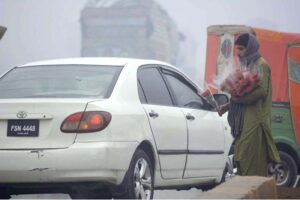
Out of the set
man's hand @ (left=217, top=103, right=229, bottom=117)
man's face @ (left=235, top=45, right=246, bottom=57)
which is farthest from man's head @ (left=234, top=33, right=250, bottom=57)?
man's hand @ (left=217, top=103, right=229, bottom=117)

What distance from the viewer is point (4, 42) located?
29922 mm

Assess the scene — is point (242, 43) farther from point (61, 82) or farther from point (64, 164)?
point (64, 164)

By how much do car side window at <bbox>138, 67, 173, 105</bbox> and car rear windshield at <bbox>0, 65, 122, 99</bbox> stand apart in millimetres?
289

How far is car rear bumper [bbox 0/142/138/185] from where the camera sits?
616 cm

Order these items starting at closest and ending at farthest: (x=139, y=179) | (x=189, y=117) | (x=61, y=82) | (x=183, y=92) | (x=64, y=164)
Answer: (x=64, y=164) < (x=139, y=179) < (x=61, y=82) < (x=189, y=117) < (x=183, y=92)

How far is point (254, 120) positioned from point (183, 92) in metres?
0.97

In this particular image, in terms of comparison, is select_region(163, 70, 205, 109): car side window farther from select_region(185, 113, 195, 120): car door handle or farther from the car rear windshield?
the car rear windshield

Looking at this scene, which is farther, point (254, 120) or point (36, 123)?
point (254, 120)

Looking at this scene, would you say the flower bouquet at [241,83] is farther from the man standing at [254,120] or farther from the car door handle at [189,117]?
the car door handle at [189,117]

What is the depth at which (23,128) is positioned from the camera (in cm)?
634

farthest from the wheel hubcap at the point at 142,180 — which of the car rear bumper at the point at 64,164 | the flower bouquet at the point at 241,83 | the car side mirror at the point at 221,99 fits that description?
the car side mirror at the point at 221,99

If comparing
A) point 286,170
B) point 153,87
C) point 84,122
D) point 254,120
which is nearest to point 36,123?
point 84,122

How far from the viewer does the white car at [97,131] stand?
6195 mm

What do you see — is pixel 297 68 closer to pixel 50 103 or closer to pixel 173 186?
pixel 173 186
